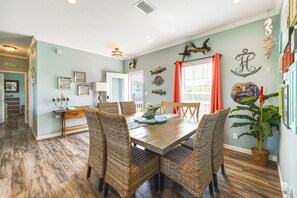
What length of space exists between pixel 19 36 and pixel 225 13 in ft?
15.3

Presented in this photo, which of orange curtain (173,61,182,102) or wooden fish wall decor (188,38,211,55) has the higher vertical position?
wooden fish wall decor (188,38,211,55)

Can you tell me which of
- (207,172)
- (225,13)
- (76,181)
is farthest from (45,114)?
(225,13)

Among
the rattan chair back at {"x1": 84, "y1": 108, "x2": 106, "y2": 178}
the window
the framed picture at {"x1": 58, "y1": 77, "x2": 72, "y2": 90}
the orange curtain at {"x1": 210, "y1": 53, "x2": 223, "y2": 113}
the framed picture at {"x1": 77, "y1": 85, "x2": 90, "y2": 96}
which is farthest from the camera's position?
the framed picture at {"x1": 77, "y1": 85, "x2": 90, "y2": 96}

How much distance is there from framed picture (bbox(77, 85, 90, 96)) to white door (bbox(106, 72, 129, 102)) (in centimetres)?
70

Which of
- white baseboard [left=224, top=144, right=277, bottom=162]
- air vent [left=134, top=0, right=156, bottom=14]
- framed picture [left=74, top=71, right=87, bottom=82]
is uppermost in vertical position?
air vent [left=134, top=0, right=156, bottom=14]

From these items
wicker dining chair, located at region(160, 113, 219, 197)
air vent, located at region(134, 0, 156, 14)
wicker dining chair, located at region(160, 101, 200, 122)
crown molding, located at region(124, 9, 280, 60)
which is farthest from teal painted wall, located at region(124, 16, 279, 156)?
wicker dining chair, located at region(160, 113, 219, 197)

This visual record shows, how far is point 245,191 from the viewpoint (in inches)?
64.6

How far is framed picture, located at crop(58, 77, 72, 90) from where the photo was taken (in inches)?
151

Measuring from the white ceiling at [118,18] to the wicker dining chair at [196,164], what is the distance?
6.41 feet

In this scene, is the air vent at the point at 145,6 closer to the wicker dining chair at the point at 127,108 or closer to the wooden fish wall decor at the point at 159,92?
the wicker dining chair at the point at 127,108

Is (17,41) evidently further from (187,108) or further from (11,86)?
(11,86)

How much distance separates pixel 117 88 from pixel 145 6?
348 cm

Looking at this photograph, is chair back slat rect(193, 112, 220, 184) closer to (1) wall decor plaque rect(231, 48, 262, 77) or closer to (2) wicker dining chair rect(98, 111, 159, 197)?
(2) wicker dining chair rect(98, 111, 159, 197)

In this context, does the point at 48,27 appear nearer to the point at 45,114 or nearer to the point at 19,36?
the point at 19,36
